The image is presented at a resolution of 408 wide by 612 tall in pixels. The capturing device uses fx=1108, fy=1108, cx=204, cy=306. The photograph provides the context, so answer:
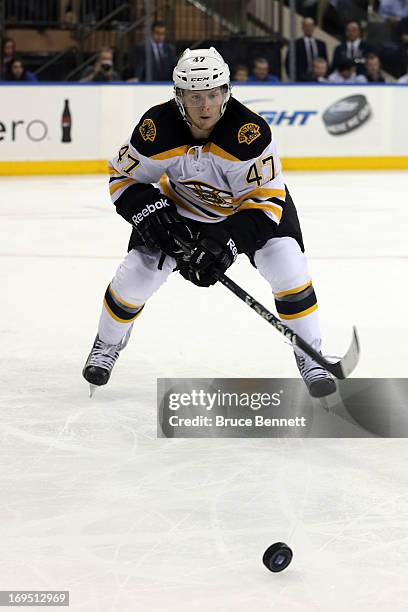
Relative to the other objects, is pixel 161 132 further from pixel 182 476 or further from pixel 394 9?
pixel 394 9

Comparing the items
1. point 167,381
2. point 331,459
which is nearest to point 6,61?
point 167,381

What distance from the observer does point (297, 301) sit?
10.2ft

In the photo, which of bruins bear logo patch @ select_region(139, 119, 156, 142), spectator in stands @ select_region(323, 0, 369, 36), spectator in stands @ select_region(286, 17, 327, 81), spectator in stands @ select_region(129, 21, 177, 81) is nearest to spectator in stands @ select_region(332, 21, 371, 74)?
spectator in stands @ select_region(286, 17, 327, 81)

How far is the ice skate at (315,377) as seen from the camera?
3.07 m

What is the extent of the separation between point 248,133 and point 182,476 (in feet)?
3.09

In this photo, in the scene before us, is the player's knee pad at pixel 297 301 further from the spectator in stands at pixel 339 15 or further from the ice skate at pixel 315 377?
the spectator in stands at pixel 339 15

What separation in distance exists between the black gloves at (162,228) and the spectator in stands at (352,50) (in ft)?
26.4

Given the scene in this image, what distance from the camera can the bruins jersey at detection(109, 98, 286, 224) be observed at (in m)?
2.94

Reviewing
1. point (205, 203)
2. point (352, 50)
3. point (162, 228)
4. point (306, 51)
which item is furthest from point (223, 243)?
point (352, 50)

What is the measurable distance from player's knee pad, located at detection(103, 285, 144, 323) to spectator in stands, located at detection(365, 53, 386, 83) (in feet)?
25.8

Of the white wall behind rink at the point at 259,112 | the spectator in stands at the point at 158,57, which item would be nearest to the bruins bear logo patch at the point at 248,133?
the white wall behind rink at the point at 259,112

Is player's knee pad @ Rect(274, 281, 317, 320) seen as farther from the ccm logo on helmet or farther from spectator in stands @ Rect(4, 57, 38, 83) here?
spectator in stands @ Rect(4, 57, 38, 83)

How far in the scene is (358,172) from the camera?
10.1 metres

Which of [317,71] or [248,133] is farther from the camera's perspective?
[317,71]
